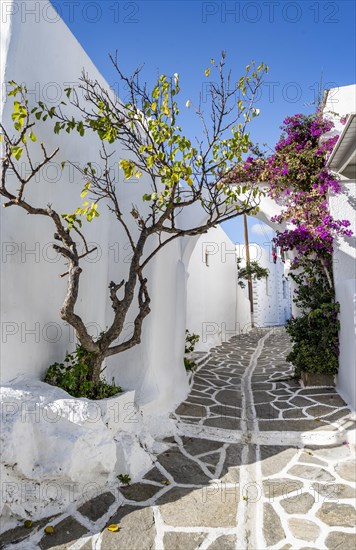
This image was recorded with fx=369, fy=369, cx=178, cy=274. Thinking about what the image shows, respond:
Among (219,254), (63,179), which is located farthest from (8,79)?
(219,254)

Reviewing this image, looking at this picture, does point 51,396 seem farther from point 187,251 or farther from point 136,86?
point 187,251

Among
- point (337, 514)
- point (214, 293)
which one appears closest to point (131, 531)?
point (337, 514)

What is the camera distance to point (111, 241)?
636 cm

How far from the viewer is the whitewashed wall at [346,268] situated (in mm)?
6163

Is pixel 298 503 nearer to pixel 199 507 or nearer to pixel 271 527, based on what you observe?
pixel 271 527

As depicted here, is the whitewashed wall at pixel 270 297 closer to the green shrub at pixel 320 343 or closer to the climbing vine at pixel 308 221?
the climbing vine at pixel 308 221

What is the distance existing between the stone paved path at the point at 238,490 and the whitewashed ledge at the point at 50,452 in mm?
188

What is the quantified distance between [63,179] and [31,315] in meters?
2.05

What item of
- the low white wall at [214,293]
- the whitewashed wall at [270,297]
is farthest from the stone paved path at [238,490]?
the whitewashed wall at [270,297]

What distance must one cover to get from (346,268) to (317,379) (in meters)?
2.21

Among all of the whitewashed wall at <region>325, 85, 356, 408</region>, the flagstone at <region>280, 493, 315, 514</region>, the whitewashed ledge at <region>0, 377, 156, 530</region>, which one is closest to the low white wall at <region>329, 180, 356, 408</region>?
the whitewashed wall at <region>325, 85, 356, 408</region>

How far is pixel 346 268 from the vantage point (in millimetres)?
7082

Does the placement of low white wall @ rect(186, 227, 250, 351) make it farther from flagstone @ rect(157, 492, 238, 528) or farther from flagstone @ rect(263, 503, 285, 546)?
flagstone @ rect(263, 503, 285, 546)

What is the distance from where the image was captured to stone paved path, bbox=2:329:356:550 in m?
3.24
